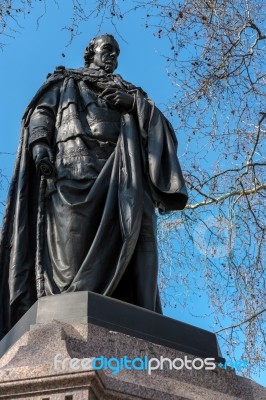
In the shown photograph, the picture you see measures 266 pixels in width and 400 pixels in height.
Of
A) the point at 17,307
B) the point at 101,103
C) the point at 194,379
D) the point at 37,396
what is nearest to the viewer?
the point at 37,396

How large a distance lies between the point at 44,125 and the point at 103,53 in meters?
1.11

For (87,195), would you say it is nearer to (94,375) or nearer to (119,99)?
(119,99)

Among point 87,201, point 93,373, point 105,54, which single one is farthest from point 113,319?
point 105,54

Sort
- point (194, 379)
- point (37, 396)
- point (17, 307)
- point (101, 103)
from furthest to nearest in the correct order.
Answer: point (101, 103)
point (17, 307)
point (194, 379)
point (37, 396)

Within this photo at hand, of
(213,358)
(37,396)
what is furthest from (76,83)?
(37,396)

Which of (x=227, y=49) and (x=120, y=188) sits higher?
(x=227, y=49)

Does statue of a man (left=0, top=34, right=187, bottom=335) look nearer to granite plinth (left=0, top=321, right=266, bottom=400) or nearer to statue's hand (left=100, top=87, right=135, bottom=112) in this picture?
statue's hand (left=100, top=87, right=135, bottom=112)

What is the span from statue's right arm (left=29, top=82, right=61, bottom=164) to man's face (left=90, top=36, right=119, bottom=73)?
0.51 meters

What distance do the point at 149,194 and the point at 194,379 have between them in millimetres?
1616

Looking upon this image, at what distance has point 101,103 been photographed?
6.21 metres

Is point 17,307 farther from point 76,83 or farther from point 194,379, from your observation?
point 76,83

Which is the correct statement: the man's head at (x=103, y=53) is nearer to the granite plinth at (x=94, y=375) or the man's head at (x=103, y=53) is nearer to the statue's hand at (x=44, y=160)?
the statue's hand at (x=44, y=160)

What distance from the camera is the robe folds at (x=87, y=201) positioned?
543 cm

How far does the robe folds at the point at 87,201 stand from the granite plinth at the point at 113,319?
1.34 feet
